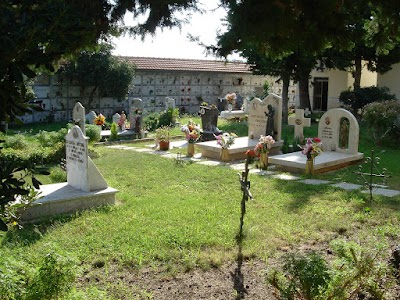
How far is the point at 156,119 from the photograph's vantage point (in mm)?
19734

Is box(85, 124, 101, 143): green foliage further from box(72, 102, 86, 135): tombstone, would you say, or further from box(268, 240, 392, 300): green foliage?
box(268, 240, 392, 300): green foliage

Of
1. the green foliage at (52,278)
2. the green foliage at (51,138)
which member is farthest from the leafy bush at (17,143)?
the green foliage at (52,278)

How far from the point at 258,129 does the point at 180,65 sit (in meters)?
15.5

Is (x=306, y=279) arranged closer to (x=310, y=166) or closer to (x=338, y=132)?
(x=310, y=166)

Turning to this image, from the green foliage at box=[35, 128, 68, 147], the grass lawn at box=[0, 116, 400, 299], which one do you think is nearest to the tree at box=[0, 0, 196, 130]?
the grass lawn at box=[0, 116, 400, 299]

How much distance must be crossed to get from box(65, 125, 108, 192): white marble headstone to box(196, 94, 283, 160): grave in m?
5.09

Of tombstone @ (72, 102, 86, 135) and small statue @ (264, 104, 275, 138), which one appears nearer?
small statue @ (264, 104, 275, 138)

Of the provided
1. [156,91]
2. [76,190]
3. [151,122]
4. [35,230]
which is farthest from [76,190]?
[156,91]

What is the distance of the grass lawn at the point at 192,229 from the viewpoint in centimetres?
482

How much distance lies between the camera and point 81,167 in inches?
296

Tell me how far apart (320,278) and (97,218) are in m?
4.01

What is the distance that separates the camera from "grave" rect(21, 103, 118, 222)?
6875mm

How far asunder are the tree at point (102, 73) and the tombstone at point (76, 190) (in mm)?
15595

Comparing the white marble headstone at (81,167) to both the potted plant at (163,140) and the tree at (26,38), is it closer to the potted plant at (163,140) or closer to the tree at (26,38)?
the tree at (26,38)
